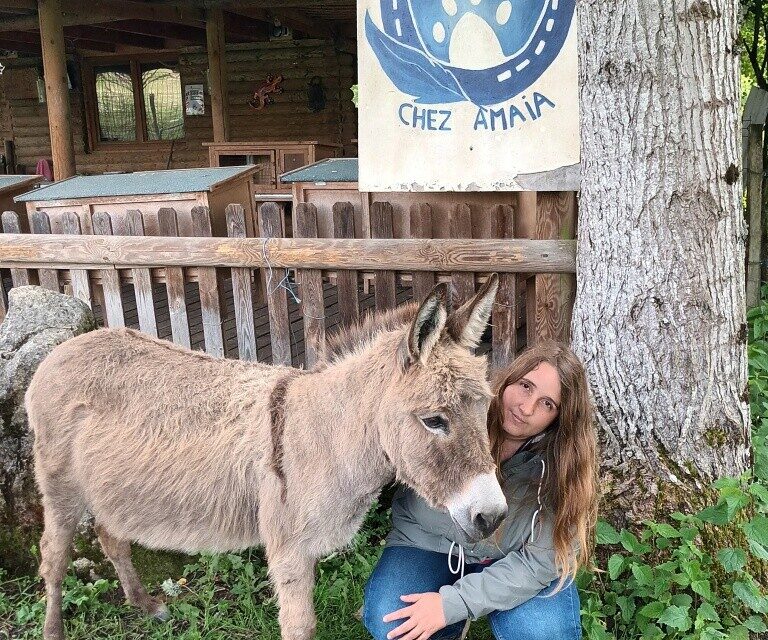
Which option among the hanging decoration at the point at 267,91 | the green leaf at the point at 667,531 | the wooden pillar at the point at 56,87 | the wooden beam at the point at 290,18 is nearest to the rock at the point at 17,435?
the green leaf at the point at 667,531

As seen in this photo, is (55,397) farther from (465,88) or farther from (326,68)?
(326,68)

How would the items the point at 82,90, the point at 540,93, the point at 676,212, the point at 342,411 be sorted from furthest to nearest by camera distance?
the point at 82,90 < the point at 540,93 < the point at 676,212 < the point at 342,411

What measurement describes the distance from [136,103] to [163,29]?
95.9 inches

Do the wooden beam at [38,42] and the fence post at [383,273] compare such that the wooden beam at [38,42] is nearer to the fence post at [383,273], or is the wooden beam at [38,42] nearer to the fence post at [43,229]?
the fence post at [43,229]

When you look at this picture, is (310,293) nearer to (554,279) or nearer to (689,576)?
(554,279)

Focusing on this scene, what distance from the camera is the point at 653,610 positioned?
237 cm

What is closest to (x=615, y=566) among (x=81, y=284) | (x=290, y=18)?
(x=81, y=284)

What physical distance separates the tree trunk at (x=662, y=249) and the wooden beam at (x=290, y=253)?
46 centimetres

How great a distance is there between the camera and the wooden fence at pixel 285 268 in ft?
10.8

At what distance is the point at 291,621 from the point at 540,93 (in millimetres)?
2471

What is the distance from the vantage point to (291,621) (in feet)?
7.55

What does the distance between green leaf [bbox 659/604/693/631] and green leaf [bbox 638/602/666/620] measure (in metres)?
0.04

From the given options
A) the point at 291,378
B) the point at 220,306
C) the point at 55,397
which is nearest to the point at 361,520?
the point at 291,378

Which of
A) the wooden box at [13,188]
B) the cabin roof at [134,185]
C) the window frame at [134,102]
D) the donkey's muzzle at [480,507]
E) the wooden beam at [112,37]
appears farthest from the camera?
the window frame at [134,102]
